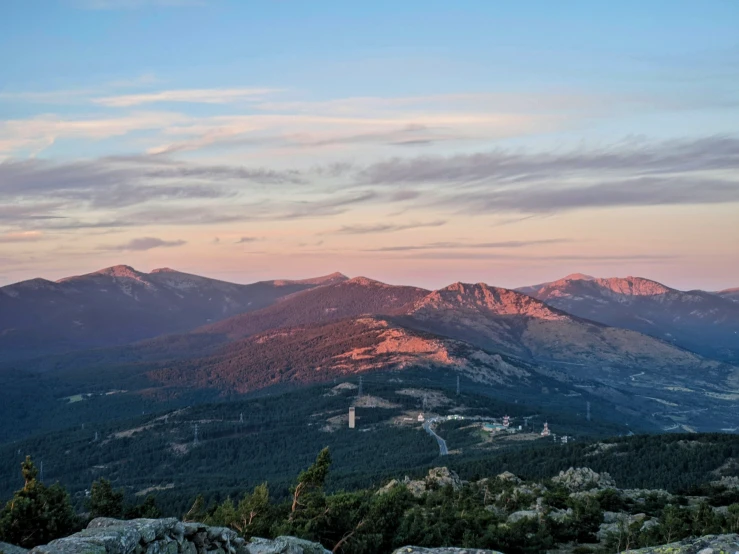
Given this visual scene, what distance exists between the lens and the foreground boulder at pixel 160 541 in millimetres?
31000

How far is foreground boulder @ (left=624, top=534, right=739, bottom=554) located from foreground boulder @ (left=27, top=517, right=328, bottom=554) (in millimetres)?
17912

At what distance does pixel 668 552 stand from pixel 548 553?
2654 centimetres

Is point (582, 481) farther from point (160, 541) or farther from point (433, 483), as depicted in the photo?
point (160, 541)

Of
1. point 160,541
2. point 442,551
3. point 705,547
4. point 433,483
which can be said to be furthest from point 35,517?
point 433,483

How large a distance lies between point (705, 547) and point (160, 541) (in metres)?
23.9

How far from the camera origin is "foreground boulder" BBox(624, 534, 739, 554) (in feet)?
99.5

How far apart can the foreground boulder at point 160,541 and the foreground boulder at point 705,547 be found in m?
17.9

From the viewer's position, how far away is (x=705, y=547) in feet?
102

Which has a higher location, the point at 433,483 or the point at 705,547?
the point at 705,547

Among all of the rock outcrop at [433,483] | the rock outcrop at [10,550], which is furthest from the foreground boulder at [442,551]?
the rock outcrop at [433,483]

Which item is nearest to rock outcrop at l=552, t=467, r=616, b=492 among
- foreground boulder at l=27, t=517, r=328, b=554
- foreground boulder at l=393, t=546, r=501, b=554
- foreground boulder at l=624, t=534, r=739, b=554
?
foreground boulder at l=393, t=546, r=501, b=554

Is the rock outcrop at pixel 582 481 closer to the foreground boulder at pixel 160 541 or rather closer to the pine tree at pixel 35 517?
the pine tree at pixel 35 517

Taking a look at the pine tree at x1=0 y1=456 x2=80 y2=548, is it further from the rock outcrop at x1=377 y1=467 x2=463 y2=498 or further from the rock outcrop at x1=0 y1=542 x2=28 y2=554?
the rock outcrop at x1=377 y1=467 x2=463 y2=498

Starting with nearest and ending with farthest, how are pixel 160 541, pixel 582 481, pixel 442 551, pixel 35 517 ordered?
pixel 160 541, pixel 442 551, pixel 35 517, pixel 582 481
